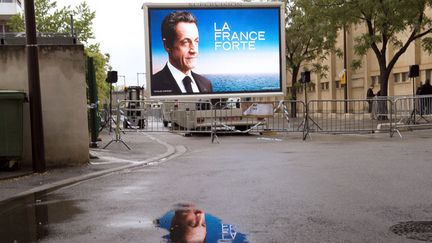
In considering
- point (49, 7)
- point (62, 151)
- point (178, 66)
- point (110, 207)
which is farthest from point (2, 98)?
point (49, 7)

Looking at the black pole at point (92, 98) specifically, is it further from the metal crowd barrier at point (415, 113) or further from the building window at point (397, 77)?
the building window at point (397, 77)

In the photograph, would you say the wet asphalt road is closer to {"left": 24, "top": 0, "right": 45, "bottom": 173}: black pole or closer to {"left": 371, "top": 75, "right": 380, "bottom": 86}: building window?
{"left": 24, "top": 0, "right": 45, "bottom": 173}: black pole

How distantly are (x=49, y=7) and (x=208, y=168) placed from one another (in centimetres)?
2583

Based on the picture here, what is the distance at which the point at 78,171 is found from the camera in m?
10.1

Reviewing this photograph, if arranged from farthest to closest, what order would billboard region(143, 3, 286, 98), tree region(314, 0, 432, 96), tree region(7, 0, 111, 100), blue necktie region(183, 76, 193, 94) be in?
tree region(7, 0, 111, 100)
tree region(314, 0, 432, 96)
blue necktie region(183, 76, 193, 94)
billboard region(143, 3, 286, 98)

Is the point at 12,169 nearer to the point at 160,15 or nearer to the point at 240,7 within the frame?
the point at 160,15

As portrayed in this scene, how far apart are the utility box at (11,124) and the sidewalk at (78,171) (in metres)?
0.40

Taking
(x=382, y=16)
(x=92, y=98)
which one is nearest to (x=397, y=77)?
(x=382, y=16)

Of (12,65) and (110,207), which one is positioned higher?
(12,65)

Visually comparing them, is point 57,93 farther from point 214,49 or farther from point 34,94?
point 214,49

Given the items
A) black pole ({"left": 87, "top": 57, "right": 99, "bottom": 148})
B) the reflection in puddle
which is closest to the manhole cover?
the reflection in puddle

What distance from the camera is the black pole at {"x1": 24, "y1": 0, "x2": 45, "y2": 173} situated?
951 cm

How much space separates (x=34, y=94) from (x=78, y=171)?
5.40 ft

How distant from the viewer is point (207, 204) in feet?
23.0
